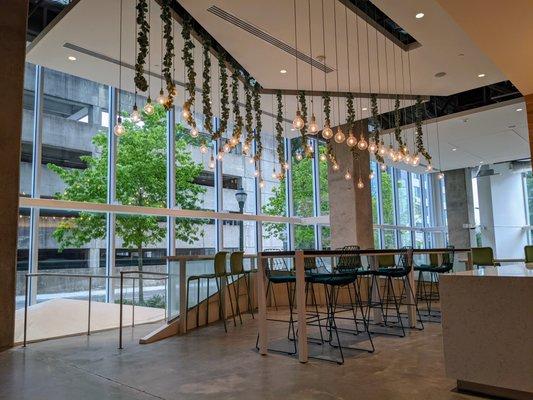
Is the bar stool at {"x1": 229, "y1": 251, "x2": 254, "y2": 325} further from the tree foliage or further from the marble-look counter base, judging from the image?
the marble-look counter base

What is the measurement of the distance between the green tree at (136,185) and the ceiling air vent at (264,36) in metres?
4.09

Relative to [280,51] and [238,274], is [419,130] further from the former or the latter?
[238,274]

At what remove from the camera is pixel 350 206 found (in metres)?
9.55

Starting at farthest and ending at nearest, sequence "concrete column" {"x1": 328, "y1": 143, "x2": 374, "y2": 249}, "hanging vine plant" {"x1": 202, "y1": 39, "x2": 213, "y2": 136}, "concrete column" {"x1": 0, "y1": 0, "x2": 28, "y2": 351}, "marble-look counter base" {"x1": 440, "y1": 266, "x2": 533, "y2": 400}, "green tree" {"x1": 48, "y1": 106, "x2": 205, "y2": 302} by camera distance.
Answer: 1. "concrete column" {"x1": 328, "y1": 143, "x2": 374, "y2": 249}
2. "green tree" {"x1": 48, "y1": 106, "x2": 205, "y2": 302}
3. "hanging vine plant" {"x1": 202, "y1": 39, "x2": 213, "y2": 136}
4. "concrete column" {"x1": 0, "y1": 0, "x2": 28, "y2": 351}
5. "marble-look counter base" {"x1": 440, "y1": 266, "x2": 533, "y2": 400}

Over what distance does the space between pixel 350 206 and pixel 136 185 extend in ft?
15.6

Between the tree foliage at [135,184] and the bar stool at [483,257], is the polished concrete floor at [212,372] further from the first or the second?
the tree foliage at [135,184]

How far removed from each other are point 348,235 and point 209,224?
327 cm

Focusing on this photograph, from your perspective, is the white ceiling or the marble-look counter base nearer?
the marble-look counter base

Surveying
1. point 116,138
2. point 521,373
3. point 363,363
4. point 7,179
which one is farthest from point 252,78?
point 521,373

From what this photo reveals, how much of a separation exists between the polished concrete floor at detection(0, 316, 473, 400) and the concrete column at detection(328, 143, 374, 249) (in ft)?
15.4

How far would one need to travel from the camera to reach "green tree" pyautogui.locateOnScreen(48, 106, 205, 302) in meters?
7.80

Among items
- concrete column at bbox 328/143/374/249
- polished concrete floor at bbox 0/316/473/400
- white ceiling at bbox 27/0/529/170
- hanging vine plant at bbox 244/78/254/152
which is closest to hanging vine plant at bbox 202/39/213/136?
white ceiling at bbox 27/0/529/170

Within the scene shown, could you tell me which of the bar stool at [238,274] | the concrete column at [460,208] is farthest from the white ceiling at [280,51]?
the concrete column at [460,208]

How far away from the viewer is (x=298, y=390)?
9.84 ft
